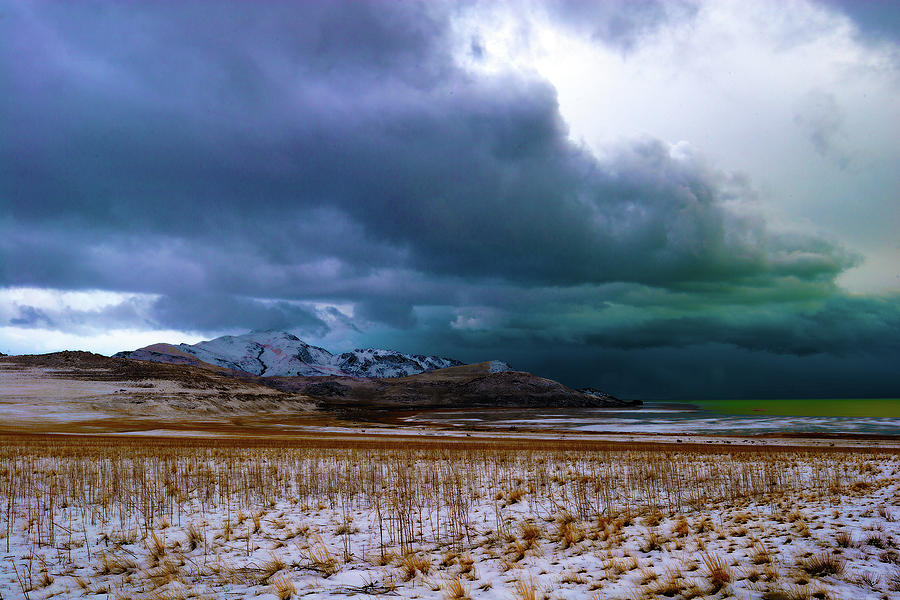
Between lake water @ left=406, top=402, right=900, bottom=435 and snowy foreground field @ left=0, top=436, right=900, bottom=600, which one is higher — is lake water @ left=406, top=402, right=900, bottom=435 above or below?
below

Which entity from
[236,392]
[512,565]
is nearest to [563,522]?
[512,565]

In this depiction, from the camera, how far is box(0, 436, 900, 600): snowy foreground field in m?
9.39

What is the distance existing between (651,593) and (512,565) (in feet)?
9.01

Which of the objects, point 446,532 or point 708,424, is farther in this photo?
point 708,424

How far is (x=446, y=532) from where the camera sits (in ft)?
44.8

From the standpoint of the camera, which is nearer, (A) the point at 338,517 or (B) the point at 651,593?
(B) the point at 651,593

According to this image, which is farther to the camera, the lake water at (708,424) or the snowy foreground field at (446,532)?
the lake water at (708,424)

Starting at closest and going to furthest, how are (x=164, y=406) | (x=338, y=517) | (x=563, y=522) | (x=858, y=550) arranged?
(x=858, y=550)
(x=563, y=522)
(x=338, y=517)
(x=164, y=406)

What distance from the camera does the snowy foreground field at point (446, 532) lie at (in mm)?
9391

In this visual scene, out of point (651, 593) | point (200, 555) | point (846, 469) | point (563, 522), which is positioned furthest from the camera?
point (846, 469)

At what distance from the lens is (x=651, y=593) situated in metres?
8.55

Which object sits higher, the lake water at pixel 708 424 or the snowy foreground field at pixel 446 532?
the snowy foreground field at pixel 446 532

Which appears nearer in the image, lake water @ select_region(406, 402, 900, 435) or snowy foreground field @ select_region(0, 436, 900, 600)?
snowy foreground field @ select_region(0, 436, 900, 600)

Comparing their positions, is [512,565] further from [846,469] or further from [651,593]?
[846,469]
